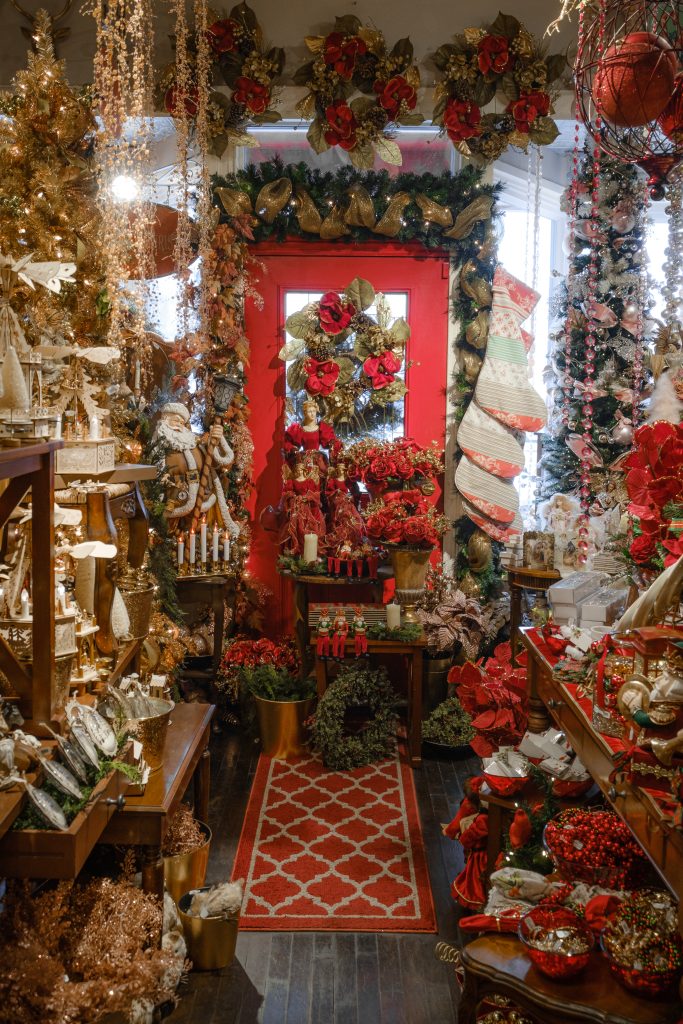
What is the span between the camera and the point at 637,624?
7.42 ft

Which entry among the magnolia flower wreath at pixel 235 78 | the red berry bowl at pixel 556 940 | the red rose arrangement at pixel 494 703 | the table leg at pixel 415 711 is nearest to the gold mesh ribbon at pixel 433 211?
the magnolia flower wreath at pixel 235 78

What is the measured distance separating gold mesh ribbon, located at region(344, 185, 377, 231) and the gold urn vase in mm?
2301

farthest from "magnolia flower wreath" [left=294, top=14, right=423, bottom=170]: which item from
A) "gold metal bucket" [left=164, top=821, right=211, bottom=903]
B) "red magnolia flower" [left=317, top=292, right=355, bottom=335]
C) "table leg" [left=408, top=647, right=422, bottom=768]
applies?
"gold metal bucket" [left=164, top=821, right=211, bottom=903]

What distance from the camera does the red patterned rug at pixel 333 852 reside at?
3.83m

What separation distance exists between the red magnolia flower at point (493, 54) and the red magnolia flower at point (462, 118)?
0.71 ft

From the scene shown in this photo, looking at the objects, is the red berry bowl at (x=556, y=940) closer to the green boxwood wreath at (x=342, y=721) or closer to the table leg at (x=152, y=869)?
the table leg at (x=152, y=869)

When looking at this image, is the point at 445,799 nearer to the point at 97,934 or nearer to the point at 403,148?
the point at 97,934

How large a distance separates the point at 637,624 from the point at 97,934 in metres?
1.77

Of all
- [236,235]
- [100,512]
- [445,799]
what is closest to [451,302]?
[236,235]

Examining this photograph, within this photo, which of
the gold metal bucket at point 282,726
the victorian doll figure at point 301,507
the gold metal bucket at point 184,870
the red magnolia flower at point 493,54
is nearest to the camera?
the gold metal bucket at point 184,870

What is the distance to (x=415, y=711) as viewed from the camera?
17.5 feet

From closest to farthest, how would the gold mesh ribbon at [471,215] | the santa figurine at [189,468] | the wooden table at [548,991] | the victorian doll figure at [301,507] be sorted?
the wooden table at [548,991], the santa figurine at [189,468], the victorian doll figure at [301,507], the gold mesh ribbon at [471,215]

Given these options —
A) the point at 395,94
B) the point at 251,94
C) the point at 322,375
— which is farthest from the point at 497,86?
the point at 322,375

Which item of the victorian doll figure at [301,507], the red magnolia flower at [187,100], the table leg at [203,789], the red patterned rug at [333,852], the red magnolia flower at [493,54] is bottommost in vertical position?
the red patterned rug at [333,852]
